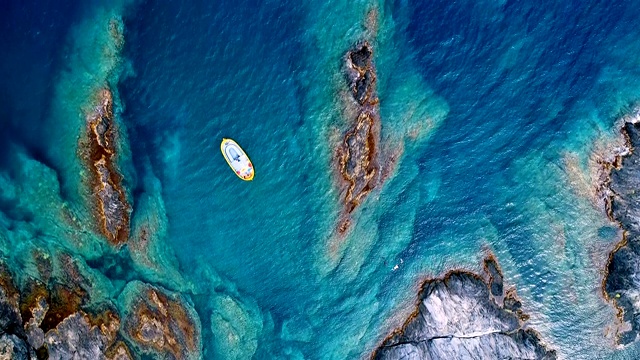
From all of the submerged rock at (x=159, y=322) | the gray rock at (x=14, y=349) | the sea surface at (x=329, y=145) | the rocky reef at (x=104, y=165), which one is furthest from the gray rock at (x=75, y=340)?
the rocky reef at (x=104, y=165)

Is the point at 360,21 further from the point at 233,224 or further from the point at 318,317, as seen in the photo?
the point at 318,317

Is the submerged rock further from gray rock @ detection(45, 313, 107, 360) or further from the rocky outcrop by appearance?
gray rock @ detection(45, 313, 107, 360)

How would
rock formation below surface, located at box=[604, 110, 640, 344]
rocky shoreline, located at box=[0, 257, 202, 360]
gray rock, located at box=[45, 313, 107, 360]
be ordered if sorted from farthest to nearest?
rock formation below surface, located at box=[604, 110, 640, 344] → gray rock, located at box=[45, 313, 107, 360] → rocky shoreline, located at box=[0, 257, 202, 360]

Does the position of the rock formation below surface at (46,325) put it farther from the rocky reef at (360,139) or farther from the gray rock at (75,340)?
the rocky reef at (360,139)

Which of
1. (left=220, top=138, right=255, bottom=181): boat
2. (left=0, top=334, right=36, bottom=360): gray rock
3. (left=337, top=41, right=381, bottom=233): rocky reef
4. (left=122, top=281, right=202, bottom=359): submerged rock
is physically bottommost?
(left=0, top=334, right=36, bottom=360): gray rock

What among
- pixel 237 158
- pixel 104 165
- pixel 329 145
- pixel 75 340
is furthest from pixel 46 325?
pixel 329 145

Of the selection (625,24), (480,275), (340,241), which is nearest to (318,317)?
(340,241)

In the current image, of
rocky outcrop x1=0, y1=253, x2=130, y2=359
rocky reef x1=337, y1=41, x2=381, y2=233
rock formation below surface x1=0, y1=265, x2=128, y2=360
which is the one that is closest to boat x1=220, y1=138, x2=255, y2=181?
rocky reef x1=337, y1=41, x2=381, y2=233
